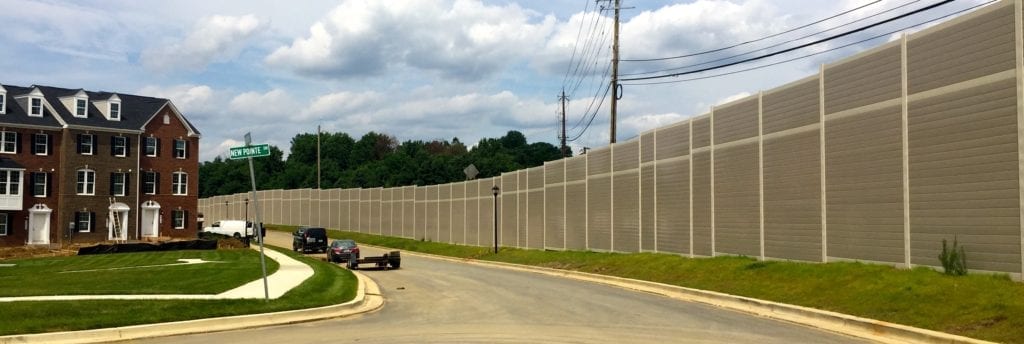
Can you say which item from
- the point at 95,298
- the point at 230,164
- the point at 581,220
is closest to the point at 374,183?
the point at 230,164

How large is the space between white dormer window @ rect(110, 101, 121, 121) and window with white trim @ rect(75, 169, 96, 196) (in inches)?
183

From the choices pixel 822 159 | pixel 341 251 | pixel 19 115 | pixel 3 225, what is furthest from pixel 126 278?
pixel 19 115

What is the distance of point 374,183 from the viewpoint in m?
138

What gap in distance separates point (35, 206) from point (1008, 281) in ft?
200

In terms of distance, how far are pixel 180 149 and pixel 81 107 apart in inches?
313

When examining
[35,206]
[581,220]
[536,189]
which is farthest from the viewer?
[35,206]

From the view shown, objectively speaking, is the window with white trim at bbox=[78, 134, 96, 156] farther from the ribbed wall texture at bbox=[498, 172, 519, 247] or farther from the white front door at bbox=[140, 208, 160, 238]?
the ribbed wall texture at bbox=[498, 172, 519, 247]

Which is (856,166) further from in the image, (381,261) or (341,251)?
(341,251)

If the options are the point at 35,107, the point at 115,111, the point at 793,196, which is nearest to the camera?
the point at 793,196

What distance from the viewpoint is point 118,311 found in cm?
1795

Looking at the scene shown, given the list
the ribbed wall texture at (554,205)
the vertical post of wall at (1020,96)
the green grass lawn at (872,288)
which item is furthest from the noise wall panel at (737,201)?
the ribbed wall texture at (554,205)

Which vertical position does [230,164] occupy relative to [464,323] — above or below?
above

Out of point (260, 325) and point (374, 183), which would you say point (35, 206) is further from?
point (374, 183)

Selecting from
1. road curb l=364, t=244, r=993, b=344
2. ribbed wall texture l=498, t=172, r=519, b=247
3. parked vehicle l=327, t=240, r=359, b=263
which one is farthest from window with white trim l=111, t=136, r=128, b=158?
road curb l=364, t=244, r=993, b=344
